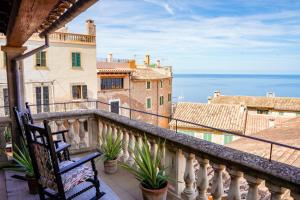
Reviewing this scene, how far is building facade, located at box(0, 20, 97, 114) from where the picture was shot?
15.2 meters

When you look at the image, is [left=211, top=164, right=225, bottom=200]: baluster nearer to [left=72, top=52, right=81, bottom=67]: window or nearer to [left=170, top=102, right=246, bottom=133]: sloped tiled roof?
[left=170, top=102, right=246, bottom=133]: sloped tiled roof

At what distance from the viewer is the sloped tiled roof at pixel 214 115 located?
1784cm

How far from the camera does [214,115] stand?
62.6 ft

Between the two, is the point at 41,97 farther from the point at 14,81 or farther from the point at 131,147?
the point at 131,147

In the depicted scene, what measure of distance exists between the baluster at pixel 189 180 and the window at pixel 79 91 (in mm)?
15375

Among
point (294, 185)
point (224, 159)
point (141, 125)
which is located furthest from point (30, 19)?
point (294, 185)

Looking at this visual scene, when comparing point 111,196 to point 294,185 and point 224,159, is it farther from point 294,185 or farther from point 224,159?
point 294,185

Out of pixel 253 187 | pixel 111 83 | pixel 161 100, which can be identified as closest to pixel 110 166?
pixel 253 187

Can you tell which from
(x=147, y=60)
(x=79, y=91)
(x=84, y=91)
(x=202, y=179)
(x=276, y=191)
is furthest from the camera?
(x=147, y=60)

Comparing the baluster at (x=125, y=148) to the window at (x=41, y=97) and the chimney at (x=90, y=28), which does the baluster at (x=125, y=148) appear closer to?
the window at (x=41, y=97)

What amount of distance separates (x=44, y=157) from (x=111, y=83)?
701 inches

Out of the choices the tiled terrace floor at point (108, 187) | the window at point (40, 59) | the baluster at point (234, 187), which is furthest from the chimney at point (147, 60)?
the baluster at point (234, 187)

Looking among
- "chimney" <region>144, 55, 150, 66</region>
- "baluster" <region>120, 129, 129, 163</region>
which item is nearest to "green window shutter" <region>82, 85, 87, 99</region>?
"chimney" <region>144, 55, 150, 66</region>

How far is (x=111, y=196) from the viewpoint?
9.36ft
